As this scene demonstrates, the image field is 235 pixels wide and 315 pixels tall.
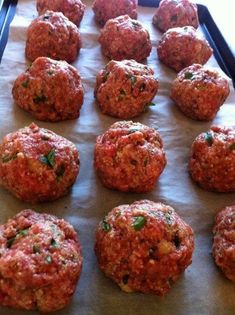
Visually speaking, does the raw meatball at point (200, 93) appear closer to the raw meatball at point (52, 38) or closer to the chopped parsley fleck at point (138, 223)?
the raw meatball at point (52, 38)

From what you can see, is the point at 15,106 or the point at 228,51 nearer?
the point at 15,106

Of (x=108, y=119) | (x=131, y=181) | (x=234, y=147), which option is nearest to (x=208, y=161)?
(x=234, y=147)

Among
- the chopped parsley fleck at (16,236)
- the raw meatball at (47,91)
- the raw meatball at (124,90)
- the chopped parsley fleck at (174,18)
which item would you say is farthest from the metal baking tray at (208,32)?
the chopped parsley fleck at (16,236)

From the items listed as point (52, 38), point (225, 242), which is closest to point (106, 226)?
point (225, 242)

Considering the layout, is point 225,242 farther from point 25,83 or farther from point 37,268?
point 25,83

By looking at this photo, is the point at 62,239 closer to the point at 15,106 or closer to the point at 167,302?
the point at 167,302
